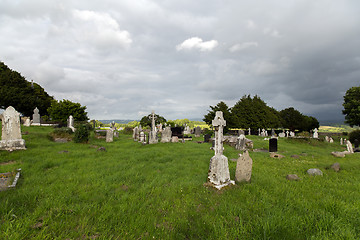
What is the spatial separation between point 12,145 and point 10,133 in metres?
0.80

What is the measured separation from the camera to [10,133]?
31.6 feet

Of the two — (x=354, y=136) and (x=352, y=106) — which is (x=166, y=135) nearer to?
(x=354, y=136)

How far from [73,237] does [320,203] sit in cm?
538

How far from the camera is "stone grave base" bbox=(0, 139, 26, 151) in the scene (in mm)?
9276

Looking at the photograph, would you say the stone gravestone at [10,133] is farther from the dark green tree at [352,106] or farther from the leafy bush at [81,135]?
the dark green tree at [352,106]

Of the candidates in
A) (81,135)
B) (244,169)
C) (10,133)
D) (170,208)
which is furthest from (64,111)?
(244,169)

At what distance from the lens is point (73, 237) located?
269cm

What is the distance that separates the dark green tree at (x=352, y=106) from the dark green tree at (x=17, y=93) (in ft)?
209

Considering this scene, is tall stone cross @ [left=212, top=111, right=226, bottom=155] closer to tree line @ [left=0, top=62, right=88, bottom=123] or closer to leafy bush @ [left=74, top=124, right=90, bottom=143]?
leafy bush @ [left=74, top=124, right=90, bottom=143]

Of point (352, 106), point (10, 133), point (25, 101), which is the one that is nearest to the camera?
point (10, 133)

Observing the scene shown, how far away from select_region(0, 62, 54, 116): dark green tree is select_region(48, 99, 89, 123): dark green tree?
7932 mm

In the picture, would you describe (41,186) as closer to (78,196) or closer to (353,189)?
(78,196)

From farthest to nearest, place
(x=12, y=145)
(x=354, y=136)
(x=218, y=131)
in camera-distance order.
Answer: (x=354, y=136), (x=12, y=145), (x=218, y=131)

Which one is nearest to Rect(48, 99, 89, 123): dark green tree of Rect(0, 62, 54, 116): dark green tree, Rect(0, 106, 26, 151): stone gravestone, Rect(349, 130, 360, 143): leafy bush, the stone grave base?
Rect(0, 62, 54, 116): dark green tree
